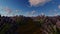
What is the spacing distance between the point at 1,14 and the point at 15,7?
0.20 meters

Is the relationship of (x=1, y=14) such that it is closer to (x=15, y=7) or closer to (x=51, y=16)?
(x=15, y=7)

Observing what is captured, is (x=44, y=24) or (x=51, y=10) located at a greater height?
(x=51, y=10)

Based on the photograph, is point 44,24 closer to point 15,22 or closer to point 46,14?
point 46,14

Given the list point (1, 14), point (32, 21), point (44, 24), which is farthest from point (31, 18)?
point (1, 14)

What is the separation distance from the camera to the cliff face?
1.85 meters

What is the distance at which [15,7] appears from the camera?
194 cm

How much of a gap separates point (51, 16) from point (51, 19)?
39 mm

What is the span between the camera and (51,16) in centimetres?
189

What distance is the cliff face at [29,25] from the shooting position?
185 centimetres

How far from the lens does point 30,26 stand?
1.91 metres

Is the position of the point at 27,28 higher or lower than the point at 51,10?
lower

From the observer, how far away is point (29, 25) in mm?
1916

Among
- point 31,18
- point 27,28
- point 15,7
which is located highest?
point 15,7

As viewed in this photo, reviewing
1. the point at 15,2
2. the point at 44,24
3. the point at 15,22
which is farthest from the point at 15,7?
the point at 44,24
